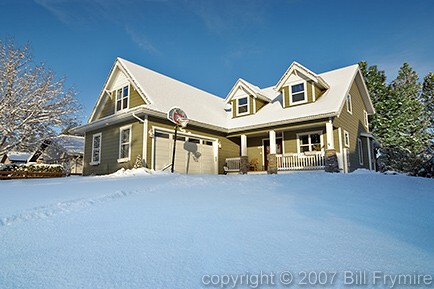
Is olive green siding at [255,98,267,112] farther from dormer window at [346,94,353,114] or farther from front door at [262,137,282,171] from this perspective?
dormer window at [346,94,353,114]

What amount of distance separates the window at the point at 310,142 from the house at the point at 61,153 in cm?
1696

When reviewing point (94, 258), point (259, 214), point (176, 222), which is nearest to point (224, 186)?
point (259, 214)

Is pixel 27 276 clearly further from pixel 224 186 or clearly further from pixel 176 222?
pixel 224 186

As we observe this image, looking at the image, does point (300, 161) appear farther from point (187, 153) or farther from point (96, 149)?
point (96, 149)

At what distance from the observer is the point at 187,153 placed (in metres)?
13.6

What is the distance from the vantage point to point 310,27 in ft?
46.7

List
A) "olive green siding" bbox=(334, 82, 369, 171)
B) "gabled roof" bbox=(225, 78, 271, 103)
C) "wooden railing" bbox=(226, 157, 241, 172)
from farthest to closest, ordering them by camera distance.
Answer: "gabled roof" bbox=(225, 78, 271, 103)
"wooden railing" bbox=(226, 157, 241, 172)
"olive green siding" bbox=(334, 82, 369, 171)

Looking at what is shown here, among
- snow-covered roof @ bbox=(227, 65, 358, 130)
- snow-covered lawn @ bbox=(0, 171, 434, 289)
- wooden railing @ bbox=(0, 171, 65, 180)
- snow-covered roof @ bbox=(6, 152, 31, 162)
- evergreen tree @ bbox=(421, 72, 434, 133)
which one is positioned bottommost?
snow-covered lawn @ bbox=(0, 171, 434, 289)

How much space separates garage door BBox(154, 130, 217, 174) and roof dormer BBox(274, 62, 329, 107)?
4.99m

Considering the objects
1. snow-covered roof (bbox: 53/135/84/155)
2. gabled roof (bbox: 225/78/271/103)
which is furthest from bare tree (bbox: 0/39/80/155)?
gabled roof (bbox: 225/78/271/103)

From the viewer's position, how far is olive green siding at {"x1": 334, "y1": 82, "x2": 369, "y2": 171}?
13830 millimetres

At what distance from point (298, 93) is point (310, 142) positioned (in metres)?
2.77

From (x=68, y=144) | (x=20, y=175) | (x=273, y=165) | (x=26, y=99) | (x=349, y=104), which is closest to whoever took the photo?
(x=20, y=175)

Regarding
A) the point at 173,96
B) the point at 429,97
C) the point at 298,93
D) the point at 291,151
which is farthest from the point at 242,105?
the point at 429,97
